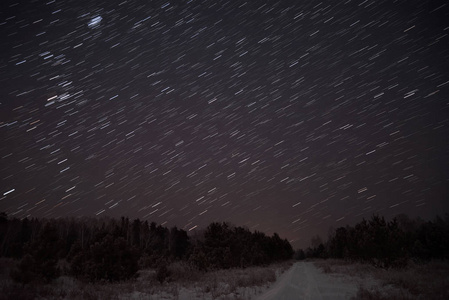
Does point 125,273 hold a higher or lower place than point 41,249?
lower

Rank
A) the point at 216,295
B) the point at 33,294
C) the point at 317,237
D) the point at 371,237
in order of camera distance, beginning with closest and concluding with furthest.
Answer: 1. the point at 33,294
2. the point at 216,295
3. the point at 371,237
4. the point at 317,237

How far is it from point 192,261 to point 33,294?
17474 millimetres

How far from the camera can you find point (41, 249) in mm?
15492

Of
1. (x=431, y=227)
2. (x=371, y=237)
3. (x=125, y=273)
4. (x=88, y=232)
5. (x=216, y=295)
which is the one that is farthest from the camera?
(x=88, y=232)

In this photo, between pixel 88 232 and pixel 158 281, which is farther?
pixel 88 232

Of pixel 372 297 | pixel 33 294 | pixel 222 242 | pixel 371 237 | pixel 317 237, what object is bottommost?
pixel 317 237

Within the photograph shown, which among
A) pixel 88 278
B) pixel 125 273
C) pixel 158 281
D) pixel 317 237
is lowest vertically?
pixel 317 237

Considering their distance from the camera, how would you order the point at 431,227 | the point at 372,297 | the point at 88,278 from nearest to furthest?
1. the point at 372,297
2. the point at 88,278
3. the point at 431,227

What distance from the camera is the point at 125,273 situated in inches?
645

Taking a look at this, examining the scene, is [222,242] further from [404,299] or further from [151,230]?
[151,230]

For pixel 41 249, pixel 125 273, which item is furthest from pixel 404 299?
pixel 41 249

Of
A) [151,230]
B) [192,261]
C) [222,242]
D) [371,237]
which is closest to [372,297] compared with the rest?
[371,237]

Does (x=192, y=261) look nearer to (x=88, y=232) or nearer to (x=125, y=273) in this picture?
(x=125, y=273)

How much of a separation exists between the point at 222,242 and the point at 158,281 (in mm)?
15077
